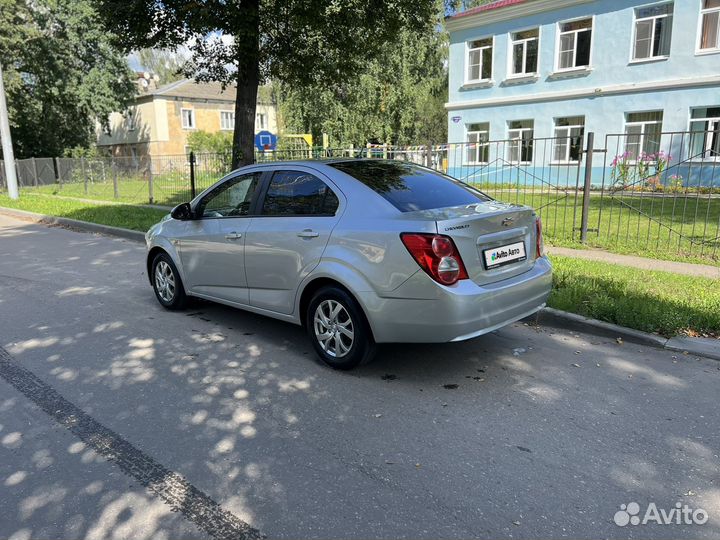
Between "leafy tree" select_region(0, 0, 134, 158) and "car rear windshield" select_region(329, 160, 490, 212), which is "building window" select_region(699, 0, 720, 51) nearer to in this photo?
"car rear windshield" select_region(329, 160, 490, 212)

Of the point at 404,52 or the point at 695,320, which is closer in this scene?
the point at 695,320

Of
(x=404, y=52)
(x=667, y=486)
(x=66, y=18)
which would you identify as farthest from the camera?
(x=404, y=52)

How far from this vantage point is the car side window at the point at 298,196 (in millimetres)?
4723

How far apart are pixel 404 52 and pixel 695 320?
3335 centimetres

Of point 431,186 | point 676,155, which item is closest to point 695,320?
point 431,186

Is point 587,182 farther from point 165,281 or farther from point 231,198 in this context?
point 165,281

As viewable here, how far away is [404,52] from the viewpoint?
35.5 metres

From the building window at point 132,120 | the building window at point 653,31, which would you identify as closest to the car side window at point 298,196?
the building window at point 653,31

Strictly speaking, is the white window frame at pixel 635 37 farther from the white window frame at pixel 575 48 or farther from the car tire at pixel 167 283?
the car tire at pixel 167 283

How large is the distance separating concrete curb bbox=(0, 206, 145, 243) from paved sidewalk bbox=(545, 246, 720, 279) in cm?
843

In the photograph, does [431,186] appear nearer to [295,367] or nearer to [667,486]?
[295,367]

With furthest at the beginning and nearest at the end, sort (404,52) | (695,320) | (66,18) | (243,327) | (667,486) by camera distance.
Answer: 1. (404,52)
2. (66,18)
3. (243,327)
4. (695,320)
5. (667,486)

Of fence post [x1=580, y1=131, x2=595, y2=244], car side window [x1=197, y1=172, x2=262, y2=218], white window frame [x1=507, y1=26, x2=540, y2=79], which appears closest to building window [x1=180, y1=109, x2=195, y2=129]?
white window frame [x1=507, y1=26, x2=540, y2=79]

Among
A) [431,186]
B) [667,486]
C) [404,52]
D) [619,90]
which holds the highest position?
[404,52]
